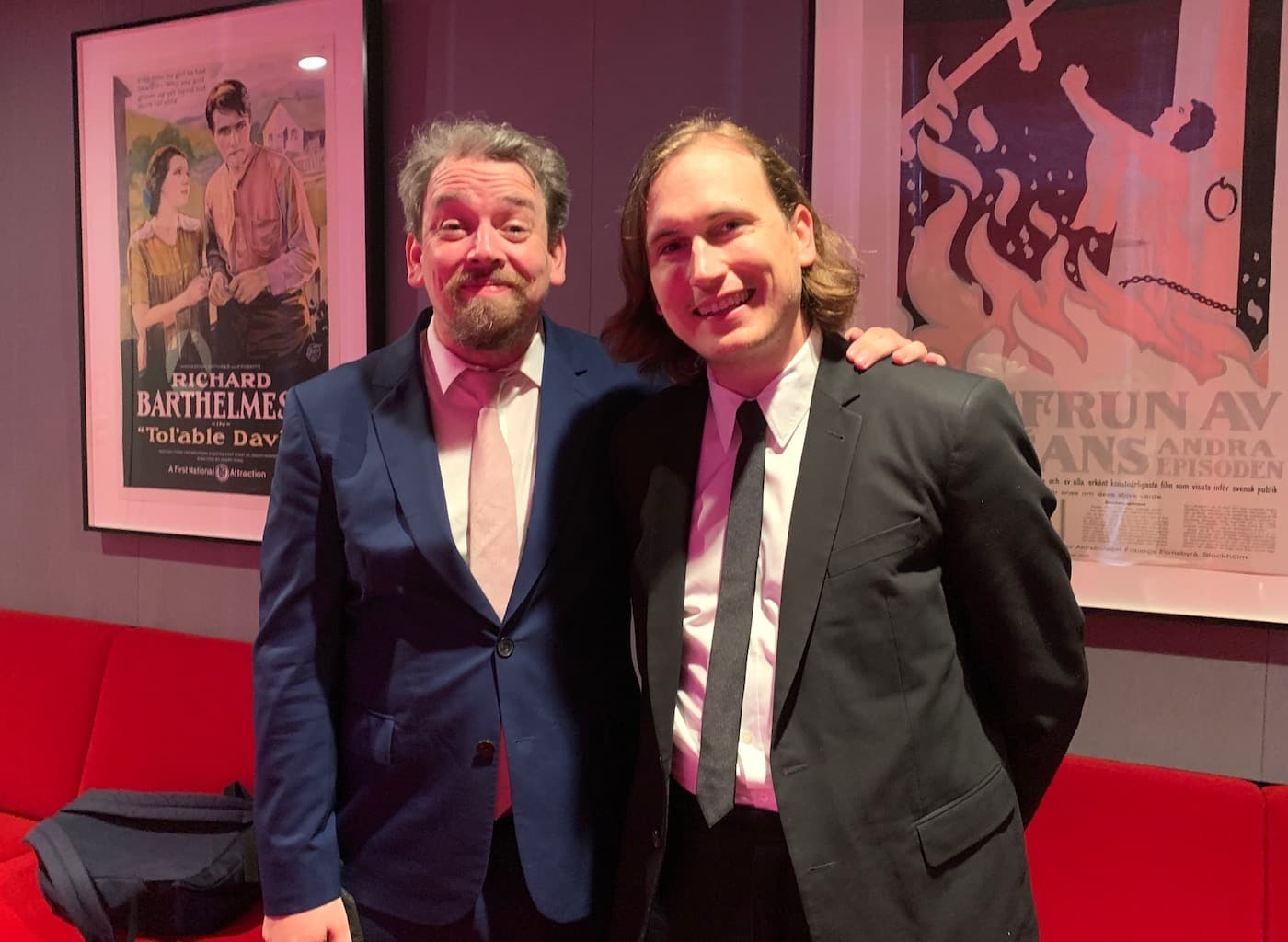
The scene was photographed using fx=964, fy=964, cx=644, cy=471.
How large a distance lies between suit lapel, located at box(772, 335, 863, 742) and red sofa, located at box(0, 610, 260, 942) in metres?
1.78

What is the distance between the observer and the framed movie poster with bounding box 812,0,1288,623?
5.63 feet

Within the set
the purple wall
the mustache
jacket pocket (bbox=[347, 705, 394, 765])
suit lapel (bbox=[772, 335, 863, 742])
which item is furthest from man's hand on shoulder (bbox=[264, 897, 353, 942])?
the purple wall

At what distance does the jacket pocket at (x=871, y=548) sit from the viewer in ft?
4.08

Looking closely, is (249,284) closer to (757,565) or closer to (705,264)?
(705,264)

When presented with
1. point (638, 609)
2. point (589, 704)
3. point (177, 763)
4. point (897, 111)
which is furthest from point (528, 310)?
point (177, 763)

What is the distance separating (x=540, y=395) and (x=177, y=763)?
1703mm

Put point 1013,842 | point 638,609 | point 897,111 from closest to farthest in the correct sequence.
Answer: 1. point 1013,842
2. point 638,609
3. point 897,111

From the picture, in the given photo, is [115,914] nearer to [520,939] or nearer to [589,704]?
[520,939]

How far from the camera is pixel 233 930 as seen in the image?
217cm

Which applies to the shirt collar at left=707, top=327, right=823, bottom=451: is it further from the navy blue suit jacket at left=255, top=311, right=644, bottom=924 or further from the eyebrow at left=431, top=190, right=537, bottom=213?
the eyebrow at left=431, top=190, right=537, bottom=213

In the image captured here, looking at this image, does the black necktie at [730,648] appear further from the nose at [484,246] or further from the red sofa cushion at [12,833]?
the red sofa cushion at [12,833]

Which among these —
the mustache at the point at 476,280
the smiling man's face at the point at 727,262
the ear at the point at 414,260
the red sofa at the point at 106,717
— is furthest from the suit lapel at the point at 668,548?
the red sofa at the point at 106,717

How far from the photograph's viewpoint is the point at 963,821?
125 cm

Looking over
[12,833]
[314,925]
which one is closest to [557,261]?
[314,925]
